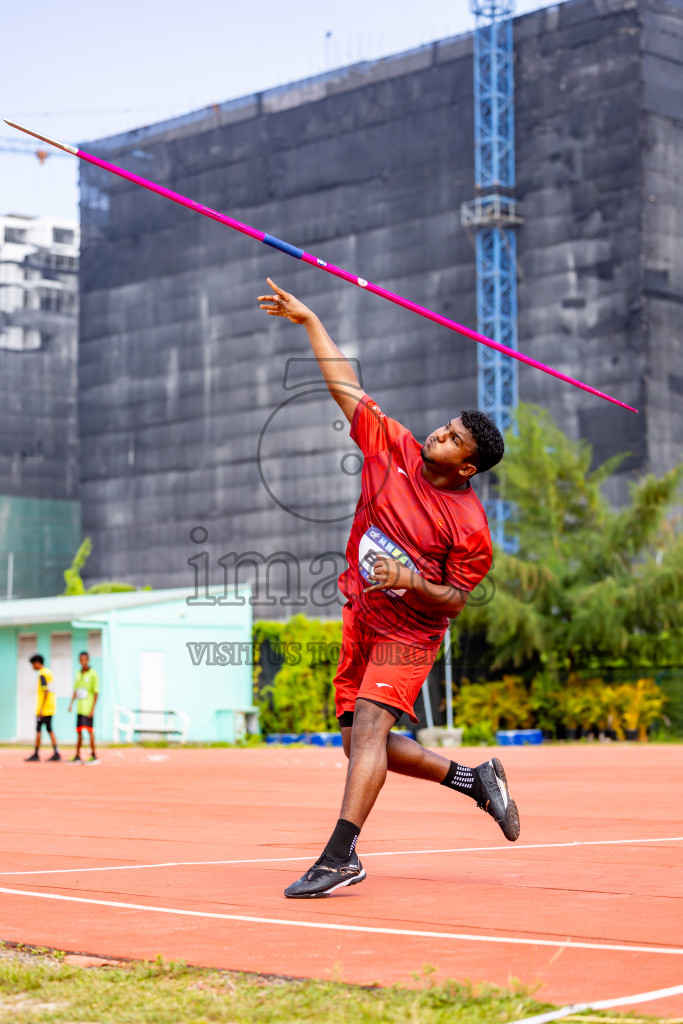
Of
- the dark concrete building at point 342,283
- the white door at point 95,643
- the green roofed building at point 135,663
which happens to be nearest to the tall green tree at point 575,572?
the green roofed building at point 135,663

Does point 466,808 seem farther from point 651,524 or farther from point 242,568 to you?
point 242,568

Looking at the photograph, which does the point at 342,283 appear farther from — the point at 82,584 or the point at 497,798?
the point at 497,798

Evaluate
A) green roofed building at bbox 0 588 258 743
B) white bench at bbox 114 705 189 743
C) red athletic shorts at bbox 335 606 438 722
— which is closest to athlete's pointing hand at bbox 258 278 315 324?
red athletic shorts at bbox 335 606 438 722

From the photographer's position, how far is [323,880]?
17.6 feet

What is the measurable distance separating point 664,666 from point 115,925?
2819 cm

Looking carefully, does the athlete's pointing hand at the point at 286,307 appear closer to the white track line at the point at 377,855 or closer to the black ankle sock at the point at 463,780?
the black ankle sock at the point at 463,780

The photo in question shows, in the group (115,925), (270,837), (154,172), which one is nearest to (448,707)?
(270,837)

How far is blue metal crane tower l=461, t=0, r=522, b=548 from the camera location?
55000 millimetres

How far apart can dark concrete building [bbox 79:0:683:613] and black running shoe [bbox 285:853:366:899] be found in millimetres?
45632

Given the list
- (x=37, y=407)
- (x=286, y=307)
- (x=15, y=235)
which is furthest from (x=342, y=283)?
(x=286, y=307)

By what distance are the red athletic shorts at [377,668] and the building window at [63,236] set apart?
80844mm

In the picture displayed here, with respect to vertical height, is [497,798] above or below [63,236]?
below

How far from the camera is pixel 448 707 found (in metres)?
32.7

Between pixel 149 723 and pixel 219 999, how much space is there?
29020mm
